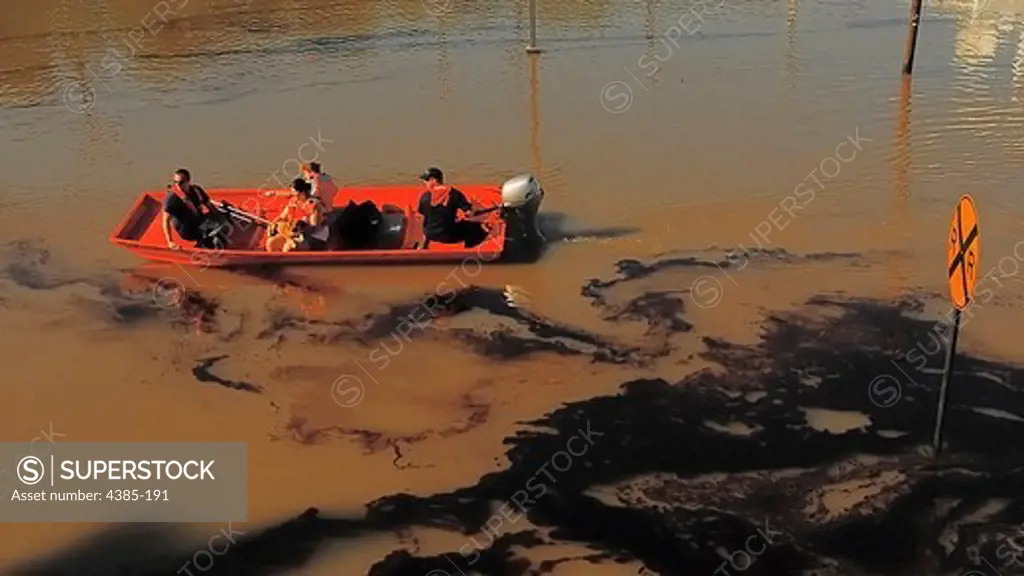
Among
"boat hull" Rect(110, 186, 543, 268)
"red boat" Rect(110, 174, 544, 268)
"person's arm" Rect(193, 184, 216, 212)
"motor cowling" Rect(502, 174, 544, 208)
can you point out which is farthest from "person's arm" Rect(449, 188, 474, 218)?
"person's arm" Rect(193, 184, 216, 212)

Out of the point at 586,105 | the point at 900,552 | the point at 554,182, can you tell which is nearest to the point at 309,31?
the point at 586,105

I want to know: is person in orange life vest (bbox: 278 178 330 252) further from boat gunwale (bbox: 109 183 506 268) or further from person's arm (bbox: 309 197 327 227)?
boat gunwale (bbox: 109 183 506 268)

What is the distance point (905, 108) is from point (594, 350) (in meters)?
8.58

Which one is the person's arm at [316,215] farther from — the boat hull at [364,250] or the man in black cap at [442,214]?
the man in black cap at [442,214]

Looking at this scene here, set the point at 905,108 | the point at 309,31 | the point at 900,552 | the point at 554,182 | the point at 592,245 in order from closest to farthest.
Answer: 1. the point at 900,552
2. the point at 592,245
3. the point at 554,182
4. the point at 905,108
5. the point at 309,31

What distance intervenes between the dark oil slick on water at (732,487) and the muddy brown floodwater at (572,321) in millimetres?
26

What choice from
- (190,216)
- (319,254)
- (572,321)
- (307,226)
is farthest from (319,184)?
(572,321)

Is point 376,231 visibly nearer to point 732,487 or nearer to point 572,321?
point 572,321

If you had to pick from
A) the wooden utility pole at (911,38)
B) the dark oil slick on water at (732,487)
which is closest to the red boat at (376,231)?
the dark oil slick on water at (732,487)

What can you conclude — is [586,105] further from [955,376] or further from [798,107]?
[955,376]

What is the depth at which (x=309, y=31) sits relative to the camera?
22062 millimetres

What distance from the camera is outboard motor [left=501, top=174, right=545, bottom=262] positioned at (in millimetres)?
11469

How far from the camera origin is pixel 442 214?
11.4 metres

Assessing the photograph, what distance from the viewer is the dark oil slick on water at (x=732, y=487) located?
299 inches
